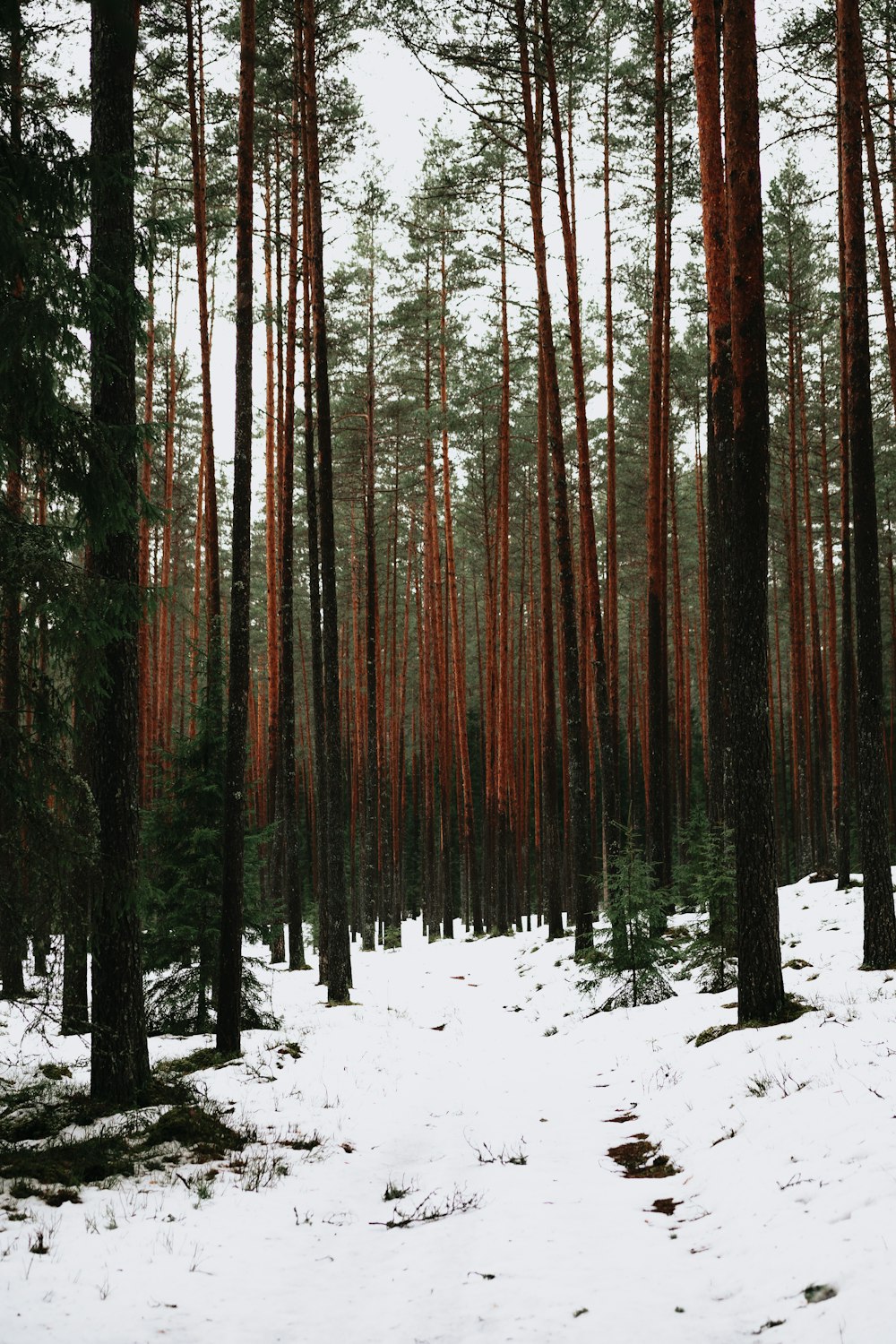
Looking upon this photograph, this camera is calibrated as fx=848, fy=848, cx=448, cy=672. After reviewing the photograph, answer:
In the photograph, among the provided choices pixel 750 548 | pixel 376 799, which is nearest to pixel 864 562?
pixel 750 548

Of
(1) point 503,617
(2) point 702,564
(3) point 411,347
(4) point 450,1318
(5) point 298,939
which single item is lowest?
(5) point 298,939

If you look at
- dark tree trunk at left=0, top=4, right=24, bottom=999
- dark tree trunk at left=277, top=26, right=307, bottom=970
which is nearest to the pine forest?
dark tree trunk at left=0, top=4, right=24, bottom=999

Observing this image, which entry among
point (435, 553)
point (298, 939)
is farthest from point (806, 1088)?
point (435, 553)

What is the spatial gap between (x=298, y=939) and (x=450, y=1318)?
565 inches

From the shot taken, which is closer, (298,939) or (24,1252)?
(24,1252)

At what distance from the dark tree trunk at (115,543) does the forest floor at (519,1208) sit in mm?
831

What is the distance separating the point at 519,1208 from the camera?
14.7ft

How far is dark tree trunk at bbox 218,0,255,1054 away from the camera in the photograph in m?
8.25

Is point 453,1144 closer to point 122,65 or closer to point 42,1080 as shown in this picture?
point 42,1080

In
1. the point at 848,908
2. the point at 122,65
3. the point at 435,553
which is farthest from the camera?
the point at 435,553

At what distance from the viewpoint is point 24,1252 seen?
12.1 feet

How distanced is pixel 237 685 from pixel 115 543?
2.35m

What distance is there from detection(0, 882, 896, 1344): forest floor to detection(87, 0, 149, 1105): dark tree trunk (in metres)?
0.83

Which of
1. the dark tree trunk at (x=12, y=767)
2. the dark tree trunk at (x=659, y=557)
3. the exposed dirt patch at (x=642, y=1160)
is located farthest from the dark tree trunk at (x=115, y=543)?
the dark tree trunk at (x=659, y=557)
